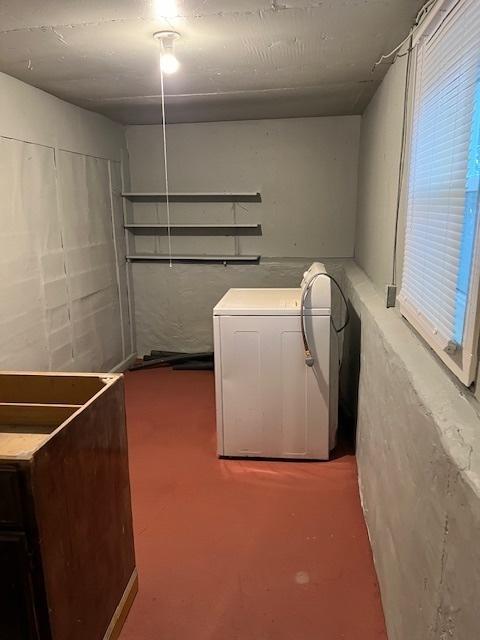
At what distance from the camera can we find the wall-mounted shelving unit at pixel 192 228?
13.7 ft

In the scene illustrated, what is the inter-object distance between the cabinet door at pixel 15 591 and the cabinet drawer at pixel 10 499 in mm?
38

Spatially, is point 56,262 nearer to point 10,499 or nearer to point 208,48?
point 208,48

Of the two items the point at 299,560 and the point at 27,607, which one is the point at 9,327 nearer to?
the point at 27,607

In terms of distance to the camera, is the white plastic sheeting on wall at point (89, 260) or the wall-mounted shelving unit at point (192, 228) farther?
the wall-mounted shelving unit at point (192, 228)

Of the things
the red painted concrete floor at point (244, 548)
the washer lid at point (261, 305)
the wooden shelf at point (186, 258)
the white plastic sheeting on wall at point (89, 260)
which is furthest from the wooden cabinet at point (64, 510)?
the wooden shelf at point (186, 258)

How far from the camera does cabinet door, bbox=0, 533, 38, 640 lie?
3.67 feet

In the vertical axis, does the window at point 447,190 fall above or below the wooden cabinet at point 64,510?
above

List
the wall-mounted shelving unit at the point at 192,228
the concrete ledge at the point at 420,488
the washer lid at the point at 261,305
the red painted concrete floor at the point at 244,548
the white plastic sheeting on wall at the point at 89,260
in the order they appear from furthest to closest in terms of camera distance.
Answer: the wall-mounted shelving unit at the point at 192,228 → the white plastic sheeting on wall at the point at 89,260 → the washer lid at the point at 261,305 → the red painted concrete floor at the point at 244,548 → the concrete ledge at the point at 420,488

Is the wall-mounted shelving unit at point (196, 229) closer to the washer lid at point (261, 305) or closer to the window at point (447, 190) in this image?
the washer lid at point (261, 305)

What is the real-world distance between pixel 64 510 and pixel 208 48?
207cm

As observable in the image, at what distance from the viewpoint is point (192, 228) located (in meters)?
4.32

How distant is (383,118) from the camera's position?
2.61 metres

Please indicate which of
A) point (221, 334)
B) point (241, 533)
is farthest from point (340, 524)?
point (221, 334)

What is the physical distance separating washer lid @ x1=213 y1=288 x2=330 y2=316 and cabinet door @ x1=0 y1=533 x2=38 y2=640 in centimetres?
170
